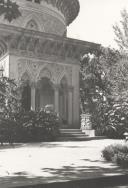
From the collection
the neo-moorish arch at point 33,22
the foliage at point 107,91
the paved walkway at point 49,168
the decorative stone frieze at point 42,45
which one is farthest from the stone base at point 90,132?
the paved walkway at point 49,168

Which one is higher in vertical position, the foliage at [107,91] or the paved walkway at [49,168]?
the foliage at [107,91]

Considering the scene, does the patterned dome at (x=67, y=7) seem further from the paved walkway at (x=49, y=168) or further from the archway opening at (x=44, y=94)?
the paved walkway at (x=49, y=168)

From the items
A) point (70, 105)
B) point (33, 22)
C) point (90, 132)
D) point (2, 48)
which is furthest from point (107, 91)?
point (2, 48)

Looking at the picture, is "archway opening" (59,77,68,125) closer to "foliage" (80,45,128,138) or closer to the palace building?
the palace building

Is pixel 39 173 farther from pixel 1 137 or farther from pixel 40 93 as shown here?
pixel 40 93

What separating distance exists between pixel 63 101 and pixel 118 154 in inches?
550

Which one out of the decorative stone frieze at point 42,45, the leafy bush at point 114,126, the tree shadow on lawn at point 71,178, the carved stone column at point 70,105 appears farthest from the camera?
the carved stone column at point 70,105

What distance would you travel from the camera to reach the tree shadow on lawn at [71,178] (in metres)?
6.94

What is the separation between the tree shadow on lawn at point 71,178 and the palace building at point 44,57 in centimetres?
1165

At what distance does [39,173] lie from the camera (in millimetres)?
7938

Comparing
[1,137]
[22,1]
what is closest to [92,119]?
[22,1]

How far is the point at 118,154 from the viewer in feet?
31.6

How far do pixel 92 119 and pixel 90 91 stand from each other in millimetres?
6870

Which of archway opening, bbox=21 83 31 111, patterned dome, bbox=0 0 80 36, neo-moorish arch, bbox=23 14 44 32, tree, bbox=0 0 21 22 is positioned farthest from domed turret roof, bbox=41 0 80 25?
tree, bbox=0 0 21 22
